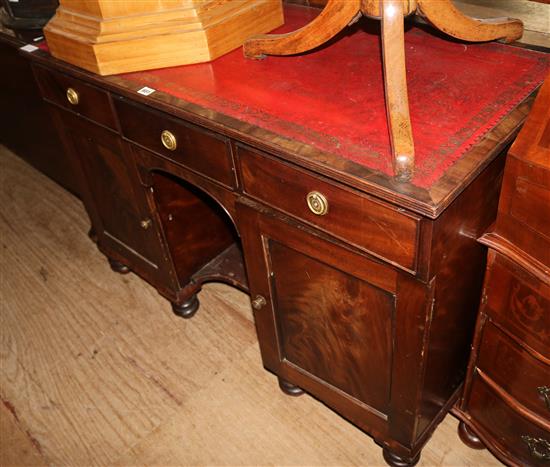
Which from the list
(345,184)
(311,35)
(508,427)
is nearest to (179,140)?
(311,35)

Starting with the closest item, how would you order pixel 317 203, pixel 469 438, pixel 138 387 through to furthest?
pixel 317 203, pixel 469 438, pixel 138 387

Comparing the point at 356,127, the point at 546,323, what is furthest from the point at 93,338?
the point at 546,323

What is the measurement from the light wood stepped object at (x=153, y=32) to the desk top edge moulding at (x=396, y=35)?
0.10m

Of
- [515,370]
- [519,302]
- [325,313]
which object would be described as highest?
[519,302]

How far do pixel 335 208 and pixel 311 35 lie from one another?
Answer: 1.42 ft

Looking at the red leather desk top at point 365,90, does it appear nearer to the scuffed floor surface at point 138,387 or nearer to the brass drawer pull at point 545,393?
the brass drawer pull at point 545,393

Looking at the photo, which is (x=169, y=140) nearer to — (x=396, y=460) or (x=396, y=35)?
(x=396, y=35)

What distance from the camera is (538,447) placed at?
4.51 ft

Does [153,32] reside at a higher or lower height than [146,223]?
higher

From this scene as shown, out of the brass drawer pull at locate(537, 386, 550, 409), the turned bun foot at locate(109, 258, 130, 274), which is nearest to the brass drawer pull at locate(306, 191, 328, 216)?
the brass drawer pull at locate(537, 386, 550, 409)

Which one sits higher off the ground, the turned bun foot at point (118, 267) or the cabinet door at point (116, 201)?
the cabinet door at point (116, 201)

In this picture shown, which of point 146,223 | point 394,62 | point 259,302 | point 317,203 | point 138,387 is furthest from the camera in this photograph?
point 138,387

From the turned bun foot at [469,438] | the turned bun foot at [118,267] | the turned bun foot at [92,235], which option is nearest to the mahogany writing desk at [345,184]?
the turned bun foot at [469,438]

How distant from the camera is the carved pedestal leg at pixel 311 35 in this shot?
1.20 m
